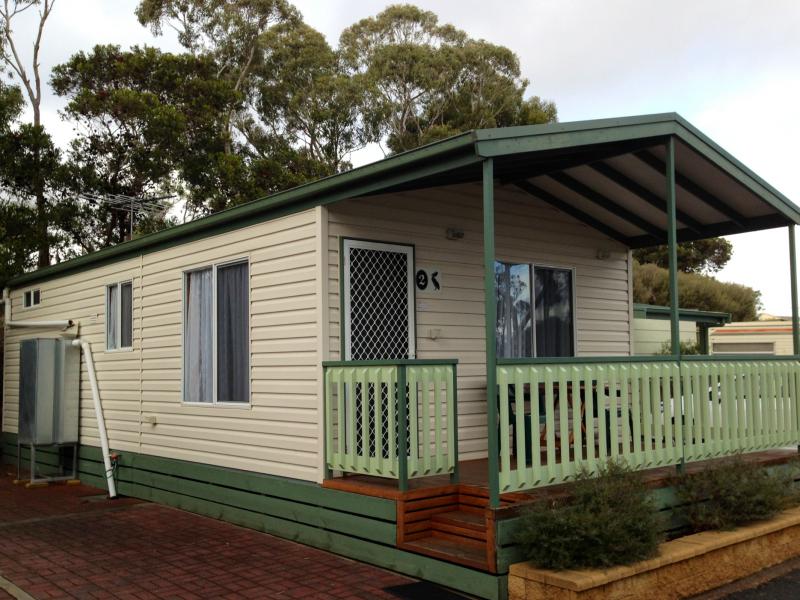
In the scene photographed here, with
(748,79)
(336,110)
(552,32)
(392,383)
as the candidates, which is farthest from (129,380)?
(336,110)

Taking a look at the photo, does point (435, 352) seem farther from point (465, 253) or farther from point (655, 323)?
point (655, 323)

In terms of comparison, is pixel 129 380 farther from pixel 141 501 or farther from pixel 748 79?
pixel 748 79

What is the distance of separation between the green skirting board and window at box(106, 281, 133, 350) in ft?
4.47

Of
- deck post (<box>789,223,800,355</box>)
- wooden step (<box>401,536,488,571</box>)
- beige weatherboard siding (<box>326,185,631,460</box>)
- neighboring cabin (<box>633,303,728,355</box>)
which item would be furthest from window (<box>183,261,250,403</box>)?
neighboring cabin (<box>633,303,728,355</box>)

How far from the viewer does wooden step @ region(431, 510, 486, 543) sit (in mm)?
5223

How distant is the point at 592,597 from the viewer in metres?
4.45

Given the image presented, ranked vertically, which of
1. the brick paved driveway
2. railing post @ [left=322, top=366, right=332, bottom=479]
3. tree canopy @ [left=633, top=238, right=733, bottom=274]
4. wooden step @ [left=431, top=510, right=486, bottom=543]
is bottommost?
the brick paved driveway

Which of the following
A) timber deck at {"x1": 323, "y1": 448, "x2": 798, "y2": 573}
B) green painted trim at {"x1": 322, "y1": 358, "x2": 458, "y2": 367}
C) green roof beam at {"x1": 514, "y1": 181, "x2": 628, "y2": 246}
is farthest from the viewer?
green roof beam at {"x1": 514, "y1": 181, "x2": 628, "y2": 246}

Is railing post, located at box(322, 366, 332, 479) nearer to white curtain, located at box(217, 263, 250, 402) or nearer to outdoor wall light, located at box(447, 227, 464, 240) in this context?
white curtain, located at box(217, 263, 250, 402)

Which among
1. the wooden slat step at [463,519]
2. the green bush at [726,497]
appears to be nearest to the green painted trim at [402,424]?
the wooden slat step at [463,519]

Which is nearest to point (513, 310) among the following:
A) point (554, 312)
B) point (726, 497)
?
point (554, 312)

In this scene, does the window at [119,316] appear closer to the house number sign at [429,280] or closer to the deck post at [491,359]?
the house number sign at [429,280]

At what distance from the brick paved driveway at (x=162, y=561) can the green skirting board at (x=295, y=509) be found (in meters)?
0.10

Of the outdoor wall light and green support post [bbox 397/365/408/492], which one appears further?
the outdoor wall light
